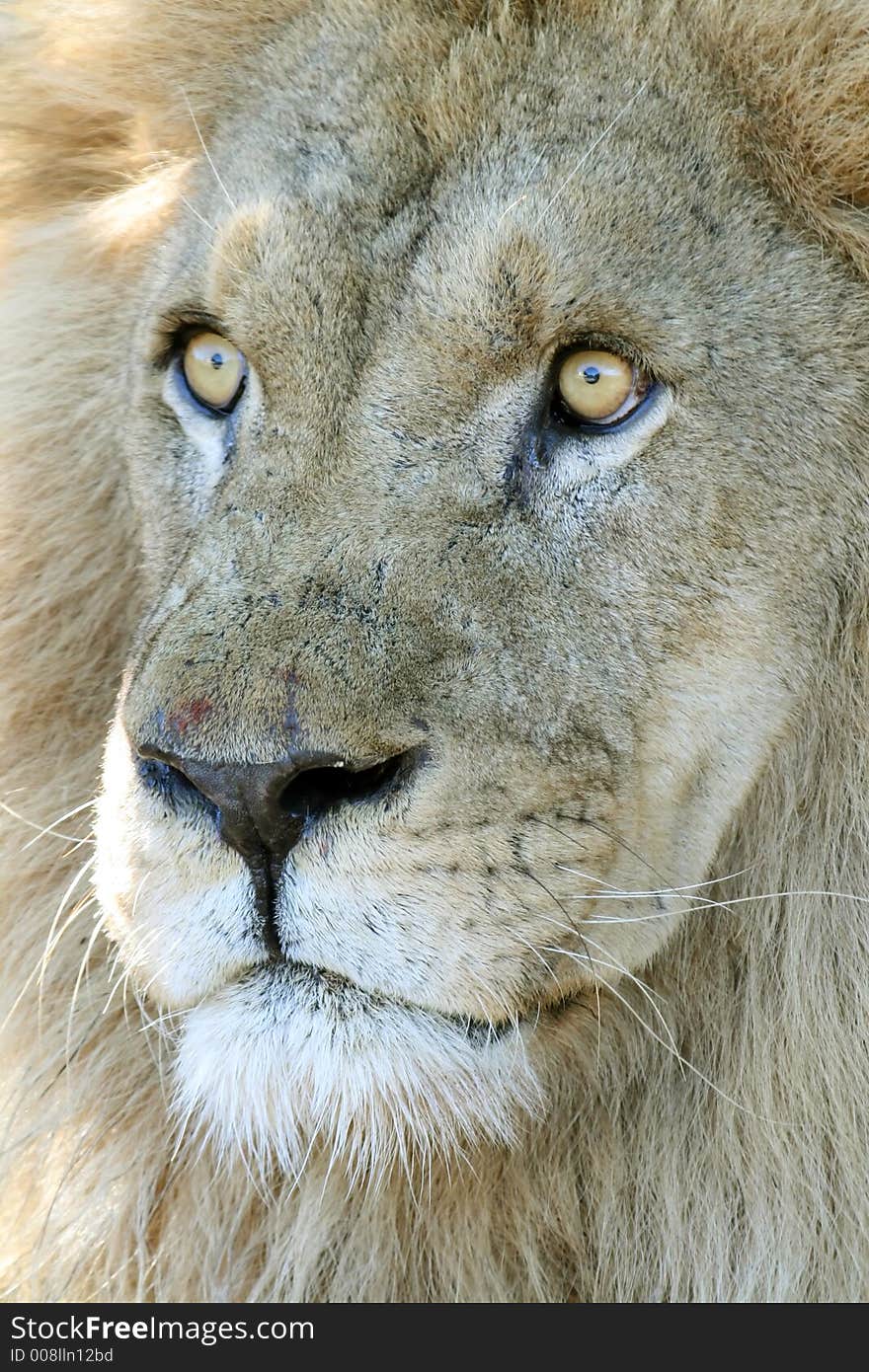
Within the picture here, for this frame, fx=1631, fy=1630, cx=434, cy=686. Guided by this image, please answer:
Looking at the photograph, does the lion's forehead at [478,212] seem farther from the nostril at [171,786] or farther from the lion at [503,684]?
the nostril at [171,786]

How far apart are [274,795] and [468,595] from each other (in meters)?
0.41

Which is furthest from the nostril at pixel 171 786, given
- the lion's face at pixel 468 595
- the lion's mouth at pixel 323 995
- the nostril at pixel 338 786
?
the lion's mouth at pixel 323 995

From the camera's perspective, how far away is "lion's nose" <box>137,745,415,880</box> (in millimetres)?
1913

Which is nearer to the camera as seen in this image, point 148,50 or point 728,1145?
point 728,1145

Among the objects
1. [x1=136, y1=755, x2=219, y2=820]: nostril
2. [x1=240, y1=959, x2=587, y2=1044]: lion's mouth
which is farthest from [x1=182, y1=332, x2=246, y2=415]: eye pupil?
[x1=240, y1=959, x2=587, y2=1044]: lion's mouth

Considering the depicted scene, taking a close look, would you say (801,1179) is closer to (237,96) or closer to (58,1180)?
(58,1180)

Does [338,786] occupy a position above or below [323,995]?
above

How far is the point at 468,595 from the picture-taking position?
7.00ft

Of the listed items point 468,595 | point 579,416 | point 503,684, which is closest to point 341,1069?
point 503,684

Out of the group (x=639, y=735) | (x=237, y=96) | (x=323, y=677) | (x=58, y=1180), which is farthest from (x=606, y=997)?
(x=237, y=96)

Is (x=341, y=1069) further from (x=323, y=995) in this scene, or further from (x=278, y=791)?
(x=278, y=791)

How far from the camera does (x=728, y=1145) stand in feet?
7.75

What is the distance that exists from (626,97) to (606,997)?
4.19ft

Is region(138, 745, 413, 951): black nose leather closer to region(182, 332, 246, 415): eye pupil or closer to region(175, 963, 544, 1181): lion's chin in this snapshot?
region(175, 963, 544, 1181): lion's chin
